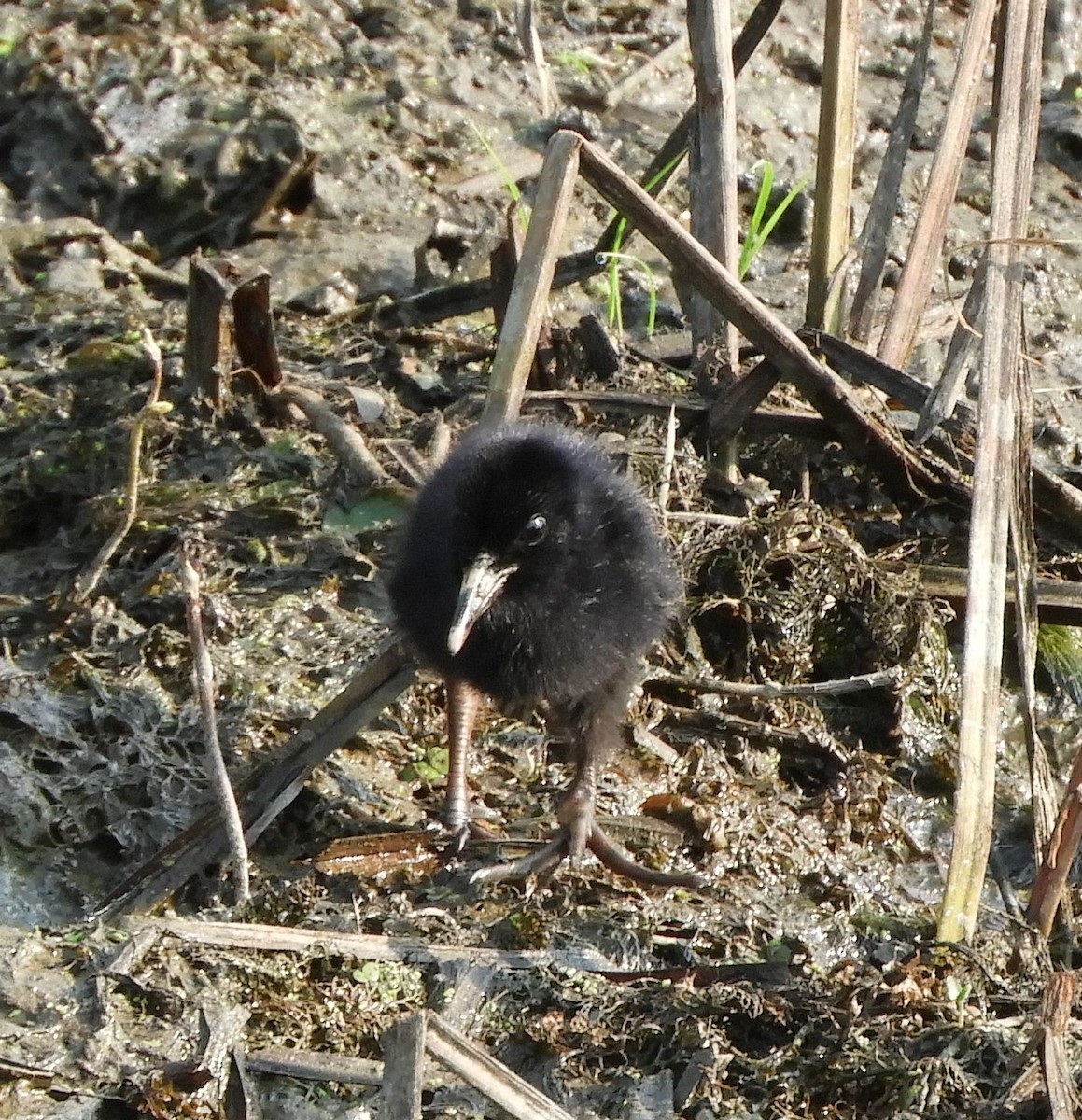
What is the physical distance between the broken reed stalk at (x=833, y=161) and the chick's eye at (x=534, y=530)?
1555 mm

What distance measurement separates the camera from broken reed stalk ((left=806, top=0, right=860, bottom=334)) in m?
4.54

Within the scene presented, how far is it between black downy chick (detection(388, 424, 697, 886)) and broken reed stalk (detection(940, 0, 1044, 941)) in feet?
2.35

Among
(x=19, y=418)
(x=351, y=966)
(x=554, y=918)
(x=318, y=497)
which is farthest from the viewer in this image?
(x=19, y=418)

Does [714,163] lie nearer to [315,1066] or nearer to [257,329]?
[257,329]

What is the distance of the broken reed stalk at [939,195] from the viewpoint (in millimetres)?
4078

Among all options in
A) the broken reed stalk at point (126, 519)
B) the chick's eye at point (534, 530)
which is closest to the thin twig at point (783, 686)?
the chick's eye at point (534, 530)

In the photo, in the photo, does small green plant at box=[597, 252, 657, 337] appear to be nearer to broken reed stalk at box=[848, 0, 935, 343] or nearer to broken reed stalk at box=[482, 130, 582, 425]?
broken reed stalk at box=[848, 0, 935, 343]

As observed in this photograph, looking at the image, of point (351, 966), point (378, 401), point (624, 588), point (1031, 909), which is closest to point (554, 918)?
point (351, 966)

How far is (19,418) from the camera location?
16.6 ft

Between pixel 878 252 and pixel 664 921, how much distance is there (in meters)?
2.27

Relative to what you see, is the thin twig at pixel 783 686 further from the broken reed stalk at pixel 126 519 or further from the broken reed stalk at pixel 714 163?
the broken reed stalk at pixel 126 519

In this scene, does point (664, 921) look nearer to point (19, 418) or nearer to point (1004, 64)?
point (1004, 64)

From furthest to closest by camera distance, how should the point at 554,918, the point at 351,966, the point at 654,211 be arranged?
the point at 654,211, the point at 554,918, the point at 351,966

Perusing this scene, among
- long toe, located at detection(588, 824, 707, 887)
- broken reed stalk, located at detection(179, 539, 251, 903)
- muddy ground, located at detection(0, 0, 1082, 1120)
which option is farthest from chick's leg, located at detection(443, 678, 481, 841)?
broken reed stalk, located at detection(179, 539, 251, 903)
